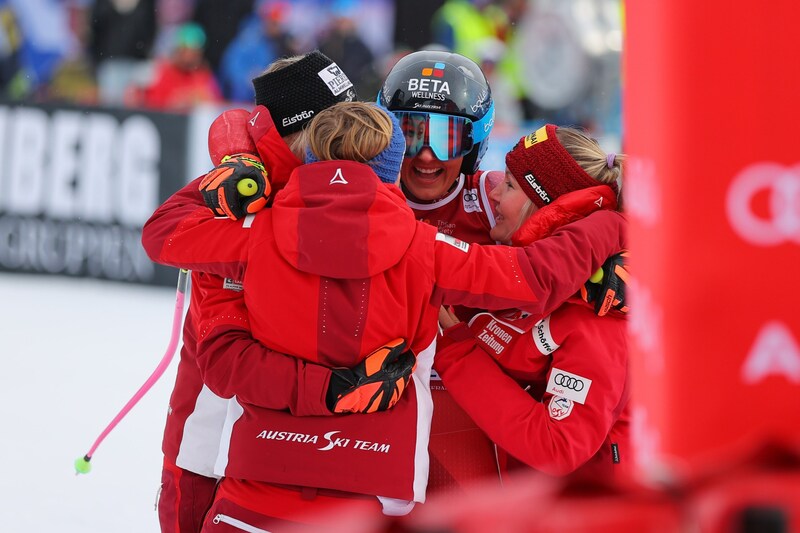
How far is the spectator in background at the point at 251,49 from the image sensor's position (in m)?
10.3

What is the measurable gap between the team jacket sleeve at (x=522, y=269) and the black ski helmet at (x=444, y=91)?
647mm

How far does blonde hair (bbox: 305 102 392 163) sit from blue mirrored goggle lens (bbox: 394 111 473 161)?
600 mm

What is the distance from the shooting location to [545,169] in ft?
8.78

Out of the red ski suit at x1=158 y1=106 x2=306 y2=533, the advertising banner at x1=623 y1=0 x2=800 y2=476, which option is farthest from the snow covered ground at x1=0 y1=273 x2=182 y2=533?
the advertising banner at x1=623 y1=0 x2=800 y2=476

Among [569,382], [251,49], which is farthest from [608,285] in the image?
[251,49]

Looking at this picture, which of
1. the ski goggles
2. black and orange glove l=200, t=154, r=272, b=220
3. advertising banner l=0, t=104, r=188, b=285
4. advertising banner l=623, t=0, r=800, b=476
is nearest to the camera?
advertising banner l=623, t=0, r=800, b=476

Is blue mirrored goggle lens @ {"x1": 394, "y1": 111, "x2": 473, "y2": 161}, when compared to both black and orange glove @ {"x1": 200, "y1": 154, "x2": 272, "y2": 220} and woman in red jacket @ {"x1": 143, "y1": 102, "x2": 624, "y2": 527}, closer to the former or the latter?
woman in red jacket @ {"x1": 143, "y1": 102, "x2": 624, "y2": 527}

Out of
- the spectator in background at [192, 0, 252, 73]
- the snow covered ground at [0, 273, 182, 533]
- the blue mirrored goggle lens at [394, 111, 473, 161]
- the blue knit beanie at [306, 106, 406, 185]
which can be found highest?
the spectator in background at [192, 0, 252, 73]

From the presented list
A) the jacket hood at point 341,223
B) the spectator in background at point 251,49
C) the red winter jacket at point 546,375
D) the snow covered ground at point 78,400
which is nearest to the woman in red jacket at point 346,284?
the jacket hood at point 341,223

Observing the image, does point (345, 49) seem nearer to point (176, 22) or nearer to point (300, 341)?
point (176, 22)

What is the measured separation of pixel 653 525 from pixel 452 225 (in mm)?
2144

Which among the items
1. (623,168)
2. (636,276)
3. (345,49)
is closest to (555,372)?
(623,168)

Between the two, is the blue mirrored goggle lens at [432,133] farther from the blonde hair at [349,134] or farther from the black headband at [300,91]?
the blonde hair at [349,134]

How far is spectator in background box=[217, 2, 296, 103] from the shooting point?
10.3 meters
